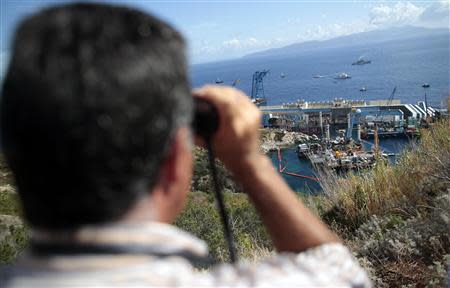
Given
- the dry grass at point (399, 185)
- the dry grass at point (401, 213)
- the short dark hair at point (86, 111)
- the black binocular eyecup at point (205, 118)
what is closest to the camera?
the short dark hair at point (86, 111)

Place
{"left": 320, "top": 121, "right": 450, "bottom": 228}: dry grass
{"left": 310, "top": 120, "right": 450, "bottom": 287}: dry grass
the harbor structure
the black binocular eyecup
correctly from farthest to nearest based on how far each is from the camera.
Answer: the harbor structure
{"left": 320, "top": 121, "right": 450, "bottom": 228}: dry grass
{"left": 310, "top": 120, "right": 450, "bottom": 287}: dry grass
the black binocular eyecup

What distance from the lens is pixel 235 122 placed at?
0.74 meters

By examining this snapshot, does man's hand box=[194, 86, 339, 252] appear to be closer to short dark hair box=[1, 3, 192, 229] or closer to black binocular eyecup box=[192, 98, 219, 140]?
black binocular eyecup box=[192, 98, 219, 140]

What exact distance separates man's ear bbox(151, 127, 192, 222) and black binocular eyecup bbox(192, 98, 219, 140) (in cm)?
10

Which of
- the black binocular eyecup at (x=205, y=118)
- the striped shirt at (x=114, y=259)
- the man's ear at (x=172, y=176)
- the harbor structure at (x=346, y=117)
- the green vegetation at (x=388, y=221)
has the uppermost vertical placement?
the black binocular eyecup at (x=205, y=118)

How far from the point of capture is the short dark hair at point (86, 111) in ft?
1.68

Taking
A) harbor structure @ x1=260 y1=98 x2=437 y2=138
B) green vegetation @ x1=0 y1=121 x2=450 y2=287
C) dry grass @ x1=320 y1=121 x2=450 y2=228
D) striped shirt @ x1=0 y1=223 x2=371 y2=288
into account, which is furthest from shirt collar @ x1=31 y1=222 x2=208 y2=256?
harbor structure @ x1=260 y1=98 x2=437 y2=138

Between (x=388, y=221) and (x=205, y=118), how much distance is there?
329 cm

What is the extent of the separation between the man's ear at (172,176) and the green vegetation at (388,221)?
2.16 meters

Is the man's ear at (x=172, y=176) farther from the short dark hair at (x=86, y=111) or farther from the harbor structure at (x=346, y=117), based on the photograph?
the harbor structure at (x=346, y=117)

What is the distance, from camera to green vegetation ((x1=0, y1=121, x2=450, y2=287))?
283cm

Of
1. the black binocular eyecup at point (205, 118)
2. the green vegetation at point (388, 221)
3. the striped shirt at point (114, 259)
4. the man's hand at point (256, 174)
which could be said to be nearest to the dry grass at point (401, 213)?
the green vegetation at point (388, 221)

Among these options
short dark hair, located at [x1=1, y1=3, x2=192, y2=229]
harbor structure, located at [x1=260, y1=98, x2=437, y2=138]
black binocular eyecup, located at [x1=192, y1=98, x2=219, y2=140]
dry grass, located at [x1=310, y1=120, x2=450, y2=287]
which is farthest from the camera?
harbor structure, located at [x1=260, y1=98, x2=437, y2=138]

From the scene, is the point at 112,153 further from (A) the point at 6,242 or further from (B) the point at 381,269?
(A) the point at 6,242
